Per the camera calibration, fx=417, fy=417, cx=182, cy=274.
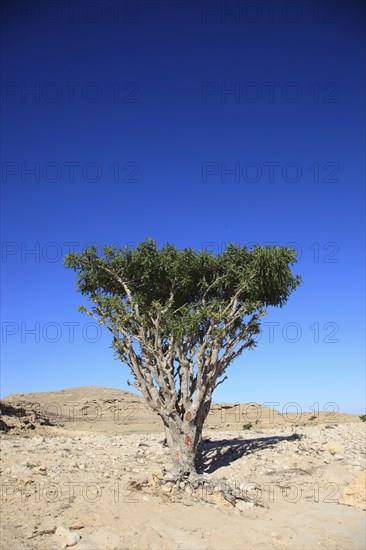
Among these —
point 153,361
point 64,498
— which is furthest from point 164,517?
point 153,361

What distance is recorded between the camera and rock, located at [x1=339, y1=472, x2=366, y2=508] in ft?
37.9

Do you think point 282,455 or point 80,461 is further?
point 282,455

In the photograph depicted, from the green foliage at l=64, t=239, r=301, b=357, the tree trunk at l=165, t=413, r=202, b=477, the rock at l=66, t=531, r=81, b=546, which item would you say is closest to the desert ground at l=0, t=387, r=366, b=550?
the rock at l=66, t=531, r=81, b=546

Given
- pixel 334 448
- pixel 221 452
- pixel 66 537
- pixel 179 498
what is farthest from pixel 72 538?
pixel 334 448

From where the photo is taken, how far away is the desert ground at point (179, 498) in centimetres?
931

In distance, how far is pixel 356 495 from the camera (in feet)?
38.4

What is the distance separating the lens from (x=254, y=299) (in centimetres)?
1606

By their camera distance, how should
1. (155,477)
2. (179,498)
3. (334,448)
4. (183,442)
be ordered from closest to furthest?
(179,498)
(155,477)
(183,442)
(334,448)

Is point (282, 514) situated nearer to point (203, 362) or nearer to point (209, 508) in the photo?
point (209, 508)

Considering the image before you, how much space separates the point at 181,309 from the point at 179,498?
6.42m

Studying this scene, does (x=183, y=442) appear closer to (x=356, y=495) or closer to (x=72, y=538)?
(x=356, y=495)

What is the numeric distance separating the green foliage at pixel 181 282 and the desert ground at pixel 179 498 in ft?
15.0

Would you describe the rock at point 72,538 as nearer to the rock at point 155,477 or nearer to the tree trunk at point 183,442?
the rock at point 155,477

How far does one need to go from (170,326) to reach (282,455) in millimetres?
7431
